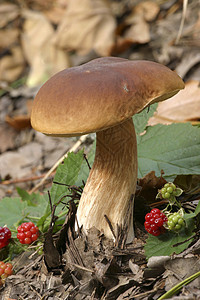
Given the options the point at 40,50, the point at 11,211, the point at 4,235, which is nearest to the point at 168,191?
the point at 4,235

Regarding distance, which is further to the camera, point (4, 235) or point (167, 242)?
point (4, 235)

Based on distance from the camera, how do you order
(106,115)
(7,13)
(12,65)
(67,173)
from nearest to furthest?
(106,115)
(67,173)
(12,65)
(7,13)

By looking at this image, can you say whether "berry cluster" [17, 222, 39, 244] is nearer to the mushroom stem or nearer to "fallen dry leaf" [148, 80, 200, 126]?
the mushroom stem

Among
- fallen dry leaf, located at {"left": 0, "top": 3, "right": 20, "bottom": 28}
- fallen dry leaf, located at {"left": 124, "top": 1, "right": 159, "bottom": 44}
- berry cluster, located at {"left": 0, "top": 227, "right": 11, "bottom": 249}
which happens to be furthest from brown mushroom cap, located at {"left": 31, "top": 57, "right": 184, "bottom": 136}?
fallen dry leaf, located at {"left": 0, "top": 3, "right": 20, "bottom": 28}

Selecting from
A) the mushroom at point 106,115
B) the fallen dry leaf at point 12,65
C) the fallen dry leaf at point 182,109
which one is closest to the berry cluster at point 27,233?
the mushroom at point 106,115

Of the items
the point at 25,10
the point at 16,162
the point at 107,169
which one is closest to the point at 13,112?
the point at 16,162

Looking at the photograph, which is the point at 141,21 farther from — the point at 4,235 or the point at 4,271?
the point at 4,271

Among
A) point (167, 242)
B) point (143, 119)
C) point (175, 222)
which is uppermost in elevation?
point (143, 119)
